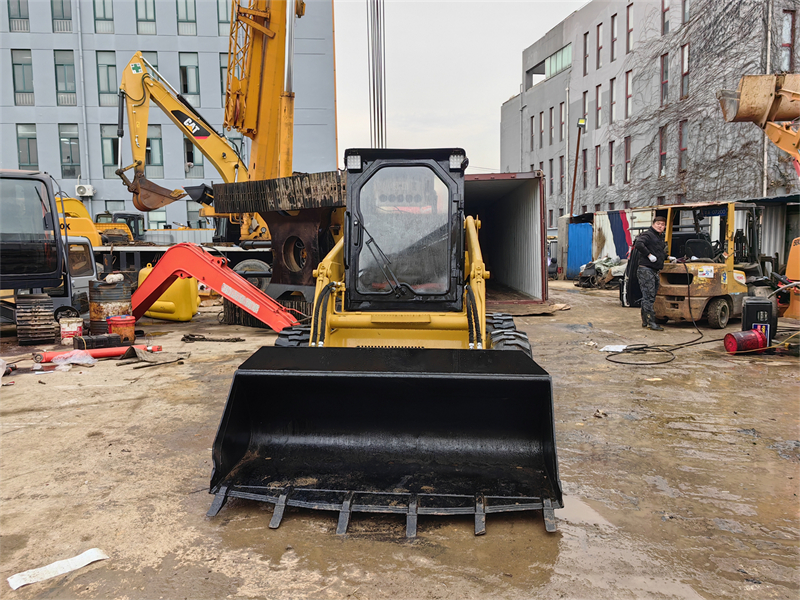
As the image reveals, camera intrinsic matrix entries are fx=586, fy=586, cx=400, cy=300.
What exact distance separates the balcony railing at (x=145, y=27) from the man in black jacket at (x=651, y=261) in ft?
83.8

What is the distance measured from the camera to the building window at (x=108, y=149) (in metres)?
26.8

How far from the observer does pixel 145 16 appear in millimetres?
26766

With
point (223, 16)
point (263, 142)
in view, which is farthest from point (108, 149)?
point (263, 142)

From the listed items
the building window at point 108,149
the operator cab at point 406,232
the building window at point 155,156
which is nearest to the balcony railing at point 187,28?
the building window at point 155,156

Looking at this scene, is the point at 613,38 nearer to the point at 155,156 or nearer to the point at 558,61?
the point at 558,61

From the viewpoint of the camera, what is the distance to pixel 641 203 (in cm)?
2369

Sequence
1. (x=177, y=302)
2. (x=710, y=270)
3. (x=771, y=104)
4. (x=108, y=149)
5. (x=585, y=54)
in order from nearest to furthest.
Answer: (x=771, y=104), (x=710, y=270), (x=177, y=302), (x=108, y=149), (x=585, y=54)

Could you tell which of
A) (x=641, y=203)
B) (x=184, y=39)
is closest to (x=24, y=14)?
(x=184, y=39)

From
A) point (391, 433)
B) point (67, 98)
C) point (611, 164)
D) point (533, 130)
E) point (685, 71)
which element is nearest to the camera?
point (391, 433)

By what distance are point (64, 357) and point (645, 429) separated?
679 centimetres

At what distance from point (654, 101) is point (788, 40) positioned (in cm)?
605

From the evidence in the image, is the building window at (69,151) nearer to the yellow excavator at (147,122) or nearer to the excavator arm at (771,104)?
the yellow excavator at (147,122)

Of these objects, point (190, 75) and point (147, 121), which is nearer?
point (147, 121)

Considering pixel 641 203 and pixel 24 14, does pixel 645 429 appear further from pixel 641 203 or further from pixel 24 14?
pixel 24 14
